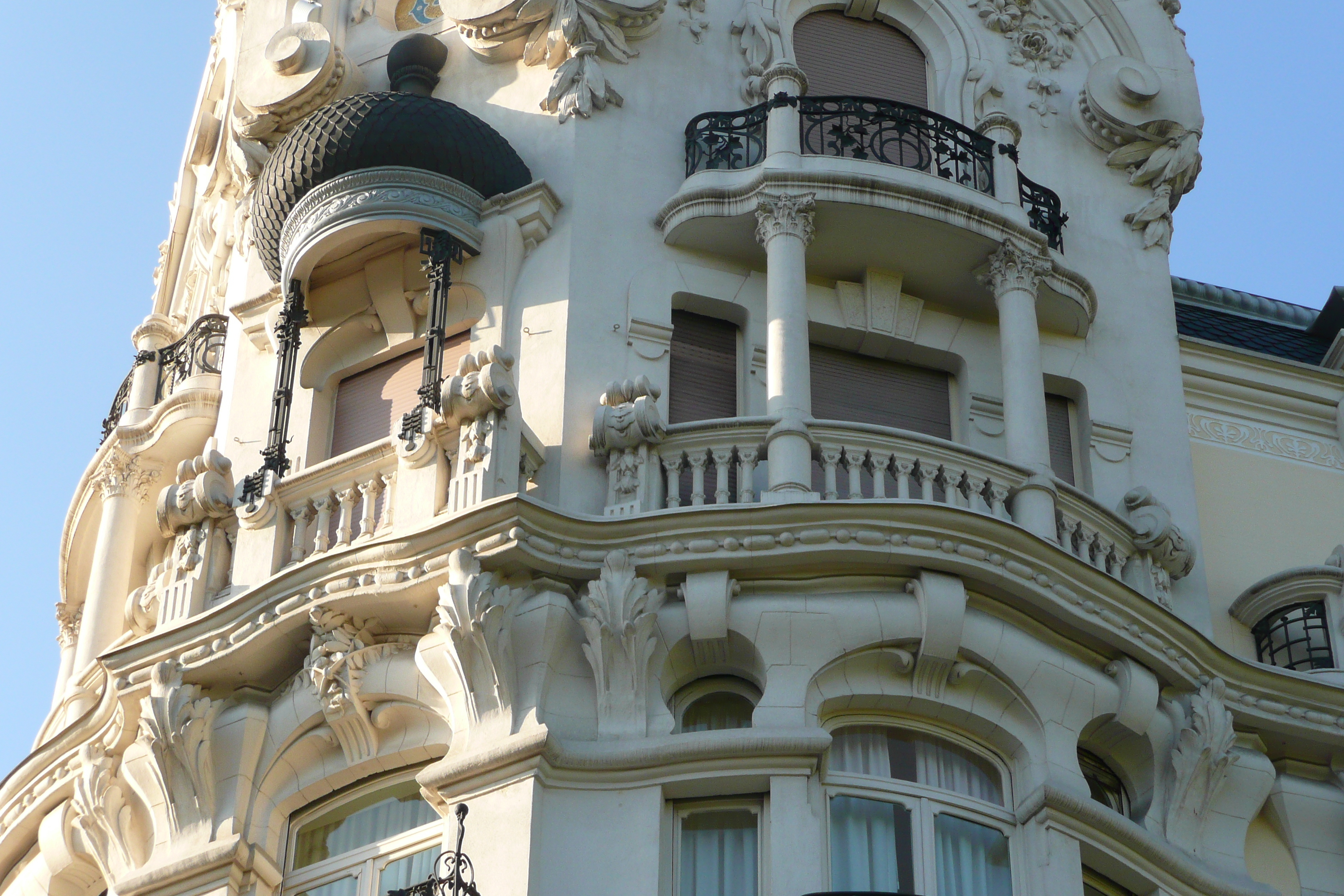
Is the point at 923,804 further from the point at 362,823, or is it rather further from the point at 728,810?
the point at 362,823

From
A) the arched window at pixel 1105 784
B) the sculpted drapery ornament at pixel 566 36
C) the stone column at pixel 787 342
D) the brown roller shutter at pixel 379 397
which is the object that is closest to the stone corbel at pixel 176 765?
the brown roller shutter at pixel 379 397

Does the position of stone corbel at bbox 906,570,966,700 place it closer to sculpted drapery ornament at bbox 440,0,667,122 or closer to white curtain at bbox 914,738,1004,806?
white curtain at bbox 914,738,1004,806

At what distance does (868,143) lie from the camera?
2109 cm

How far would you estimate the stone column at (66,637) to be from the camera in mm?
22922

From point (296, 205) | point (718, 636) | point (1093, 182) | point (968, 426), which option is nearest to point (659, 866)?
point (718, 636)

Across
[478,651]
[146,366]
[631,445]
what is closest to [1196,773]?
[631,445]

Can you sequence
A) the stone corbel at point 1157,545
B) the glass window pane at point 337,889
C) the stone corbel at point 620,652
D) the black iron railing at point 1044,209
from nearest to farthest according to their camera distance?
the stone corbel at point 620,652 < the glass window pane at point 337,889 < the stone corbel at point 1157,545 < the black iron railing at point 1044,209

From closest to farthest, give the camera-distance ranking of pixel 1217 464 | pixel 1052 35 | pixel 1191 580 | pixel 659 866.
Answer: pixel 659 866 < pixel 1191 580 < pixel 1217 464 < pixel 1052 35

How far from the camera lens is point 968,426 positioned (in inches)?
792

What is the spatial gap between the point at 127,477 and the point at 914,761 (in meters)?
8.61

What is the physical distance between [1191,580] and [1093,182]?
4175 mm

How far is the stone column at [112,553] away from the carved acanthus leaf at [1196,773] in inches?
371

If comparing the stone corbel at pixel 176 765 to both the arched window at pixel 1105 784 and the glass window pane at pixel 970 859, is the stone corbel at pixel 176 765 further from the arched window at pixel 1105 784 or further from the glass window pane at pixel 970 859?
the arched window at pixel 1105 784

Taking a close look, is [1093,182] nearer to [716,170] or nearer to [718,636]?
[716,170]
